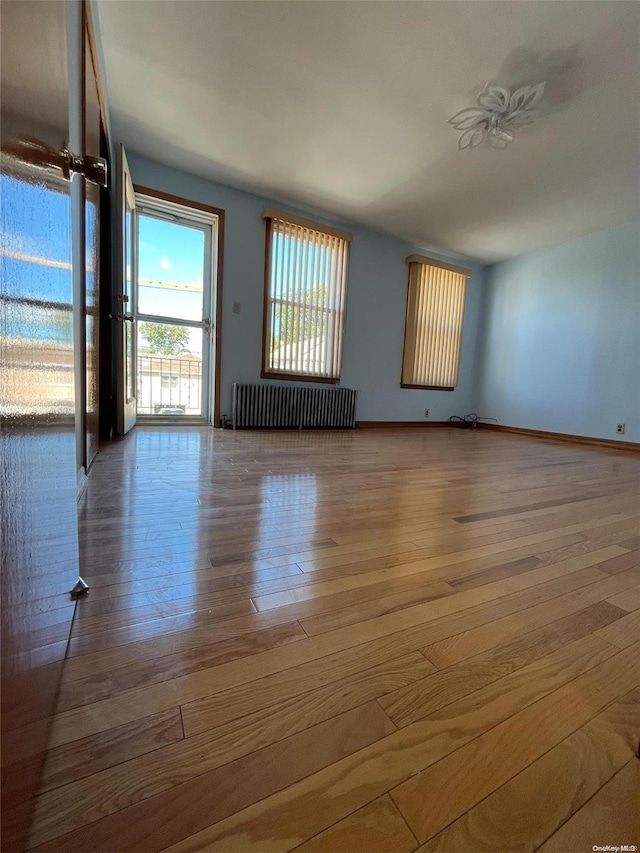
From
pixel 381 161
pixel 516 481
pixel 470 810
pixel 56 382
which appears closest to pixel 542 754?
pixel 470 810

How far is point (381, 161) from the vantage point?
3195 millimetres

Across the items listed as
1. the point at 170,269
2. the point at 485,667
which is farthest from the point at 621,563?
the point at 170,269

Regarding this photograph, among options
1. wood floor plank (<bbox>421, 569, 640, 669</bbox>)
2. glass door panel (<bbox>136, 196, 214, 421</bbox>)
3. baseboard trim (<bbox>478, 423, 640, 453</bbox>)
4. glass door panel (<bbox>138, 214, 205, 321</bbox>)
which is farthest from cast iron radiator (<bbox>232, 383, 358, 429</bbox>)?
wood floor plank (<bbox>421, 569, 640, 669</bbox>)

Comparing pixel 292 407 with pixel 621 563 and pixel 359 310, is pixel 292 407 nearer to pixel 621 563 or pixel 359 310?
pixel 359 310

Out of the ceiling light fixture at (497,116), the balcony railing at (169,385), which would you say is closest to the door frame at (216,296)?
the balcony railing at (169,385)

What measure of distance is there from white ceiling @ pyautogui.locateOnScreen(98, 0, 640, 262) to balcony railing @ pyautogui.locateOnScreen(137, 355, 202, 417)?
196 centimetres

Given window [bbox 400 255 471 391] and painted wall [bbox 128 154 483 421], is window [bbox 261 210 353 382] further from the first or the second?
window [bbox 400 255 471 391]

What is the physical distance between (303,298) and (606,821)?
446cm

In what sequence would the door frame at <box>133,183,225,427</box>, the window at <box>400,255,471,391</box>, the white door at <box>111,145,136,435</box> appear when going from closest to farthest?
the white door at <box>111,145,136,435</box>, the door frame at <box>133,183,225,427</box>, the window at <box>400,255,471,391</box>

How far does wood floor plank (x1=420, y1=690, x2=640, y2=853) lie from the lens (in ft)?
1.47

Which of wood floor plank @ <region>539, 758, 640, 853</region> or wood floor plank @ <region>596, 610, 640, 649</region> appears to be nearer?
wood floor plank @ <region>539, 758, 640, 853</region>

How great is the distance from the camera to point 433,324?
5.44 meters

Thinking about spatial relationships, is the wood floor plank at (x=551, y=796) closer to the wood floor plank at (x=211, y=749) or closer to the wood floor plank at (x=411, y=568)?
the wood floor plank at (x=211, y=749)

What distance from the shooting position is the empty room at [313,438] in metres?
0.47
